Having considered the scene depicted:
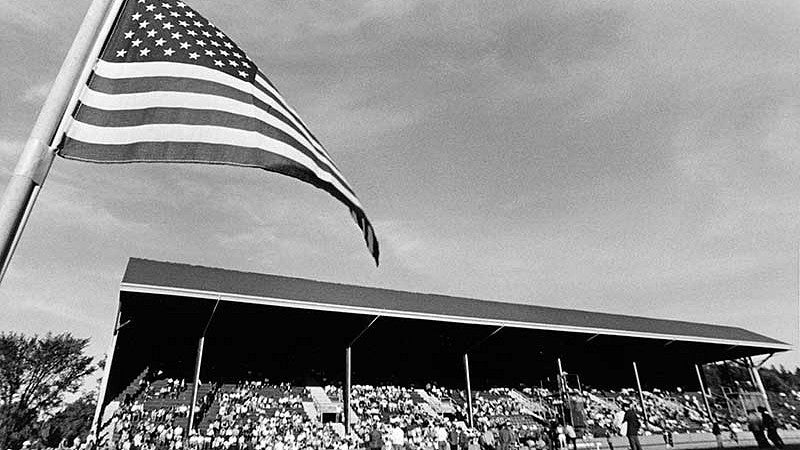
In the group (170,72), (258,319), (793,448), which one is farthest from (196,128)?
(793,448)

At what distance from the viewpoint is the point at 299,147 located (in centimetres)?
424

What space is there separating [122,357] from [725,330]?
36.1 metres

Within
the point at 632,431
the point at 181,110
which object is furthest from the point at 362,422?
the point at 181,110

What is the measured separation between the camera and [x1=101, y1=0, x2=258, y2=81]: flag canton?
13.7ft

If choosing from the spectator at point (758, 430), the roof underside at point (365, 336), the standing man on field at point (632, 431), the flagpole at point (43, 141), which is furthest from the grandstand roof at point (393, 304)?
the flagpole at point (43, 141)

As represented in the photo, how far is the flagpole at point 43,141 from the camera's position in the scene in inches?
114

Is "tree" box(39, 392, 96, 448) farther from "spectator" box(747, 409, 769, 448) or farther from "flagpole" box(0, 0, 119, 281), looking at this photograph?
"flagpole" box(0, 0, 119, 281)

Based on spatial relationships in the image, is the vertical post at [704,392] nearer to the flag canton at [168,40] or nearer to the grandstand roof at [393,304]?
the grandstand roof at [393,304]

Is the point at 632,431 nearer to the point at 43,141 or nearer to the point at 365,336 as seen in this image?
the point at 365,336

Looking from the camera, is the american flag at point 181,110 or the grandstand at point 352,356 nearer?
the american flag at point 181,110

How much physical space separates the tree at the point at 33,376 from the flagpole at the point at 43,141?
4675 cm

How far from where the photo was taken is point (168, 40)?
429 centimetres

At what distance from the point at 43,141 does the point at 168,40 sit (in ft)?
4.96

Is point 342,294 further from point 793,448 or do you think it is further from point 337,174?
point 337,174
